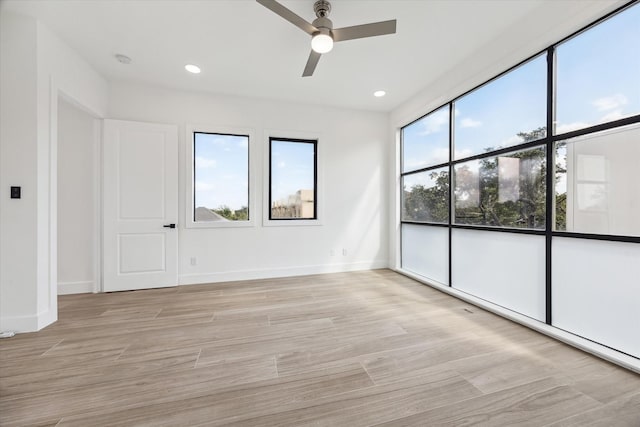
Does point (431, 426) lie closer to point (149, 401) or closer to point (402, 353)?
point (402, 353)

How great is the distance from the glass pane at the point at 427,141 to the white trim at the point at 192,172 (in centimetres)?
253

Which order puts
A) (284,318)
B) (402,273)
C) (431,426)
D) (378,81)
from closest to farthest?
(431,426), (284,318), (378,81), (402,273)

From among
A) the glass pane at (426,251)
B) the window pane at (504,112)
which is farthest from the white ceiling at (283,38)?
the glass pane at (426,251)

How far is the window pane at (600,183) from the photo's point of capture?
175 cm

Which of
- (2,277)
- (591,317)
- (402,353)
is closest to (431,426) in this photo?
(402,353)

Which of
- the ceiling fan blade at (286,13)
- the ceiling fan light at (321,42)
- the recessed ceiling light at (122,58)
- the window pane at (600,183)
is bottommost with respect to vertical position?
the window pane at (600,183)

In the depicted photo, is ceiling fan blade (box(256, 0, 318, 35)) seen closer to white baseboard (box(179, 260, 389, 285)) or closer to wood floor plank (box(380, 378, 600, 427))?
wood floor plank (box(380, 378, 600, 427))

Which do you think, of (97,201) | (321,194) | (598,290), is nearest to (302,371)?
(598,290)

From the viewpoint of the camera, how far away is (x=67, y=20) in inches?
92.5

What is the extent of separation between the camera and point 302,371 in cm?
171

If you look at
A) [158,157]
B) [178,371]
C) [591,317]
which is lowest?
[178,371]

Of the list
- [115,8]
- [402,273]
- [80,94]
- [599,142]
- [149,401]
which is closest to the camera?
[149,401]

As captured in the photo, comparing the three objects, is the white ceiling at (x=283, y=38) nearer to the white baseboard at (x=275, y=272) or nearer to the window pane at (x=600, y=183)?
the window pane at (x=600, y=183)

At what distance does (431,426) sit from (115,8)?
3.85m
